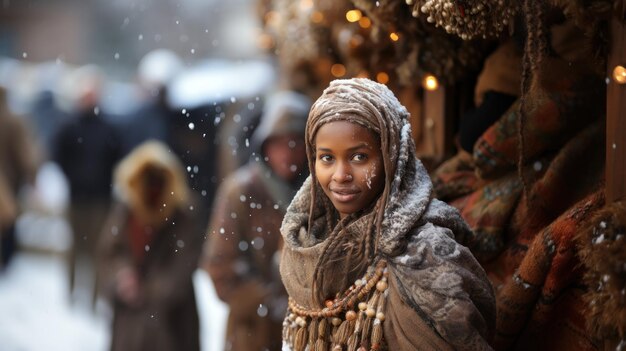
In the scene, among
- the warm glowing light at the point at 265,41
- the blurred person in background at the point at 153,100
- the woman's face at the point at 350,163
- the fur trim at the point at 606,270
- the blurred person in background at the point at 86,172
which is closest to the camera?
the fur trim at the point at 606,270

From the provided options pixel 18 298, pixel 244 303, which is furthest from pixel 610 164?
pixel 18 298

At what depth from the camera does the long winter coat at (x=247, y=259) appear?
335 centimetres

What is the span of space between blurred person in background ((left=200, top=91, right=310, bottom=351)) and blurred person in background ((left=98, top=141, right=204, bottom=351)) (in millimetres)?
375

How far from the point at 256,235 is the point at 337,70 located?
0.93 m

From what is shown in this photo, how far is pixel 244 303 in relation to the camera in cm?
376

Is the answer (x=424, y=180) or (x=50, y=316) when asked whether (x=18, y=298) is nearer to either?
(x=50, y=316)

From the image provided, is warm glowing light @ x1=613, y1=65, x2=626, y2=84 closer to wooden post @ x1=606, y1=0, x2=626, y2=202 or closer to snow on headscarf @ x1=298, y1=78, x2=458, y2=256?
wooden post @ x1=606, y1=0, x2=626, y2=202

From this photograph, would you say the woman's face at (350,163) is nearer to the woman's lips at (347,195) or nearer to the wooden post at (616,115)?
the woman's lips at (347,195)

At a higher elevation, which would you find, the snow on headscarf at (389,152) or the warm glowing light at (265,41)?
the warm glowing light at (265,41)

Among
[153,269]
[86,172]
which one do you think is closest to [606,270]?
[153,269]

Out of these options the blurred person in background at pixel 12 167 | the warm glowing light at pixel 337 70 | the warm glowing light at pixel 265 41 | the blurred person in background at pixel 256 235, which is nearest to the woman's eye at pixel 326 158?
the blurred person in background at pixel 256 235

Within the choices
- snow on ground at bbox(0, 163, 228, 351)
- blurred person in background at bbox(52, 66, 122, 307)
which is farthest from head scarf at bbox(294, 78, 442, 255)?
blurred person in background at bbox(52, 66, 122, 307)

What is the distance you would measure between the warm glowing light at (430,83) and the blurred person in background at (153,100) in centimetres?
219

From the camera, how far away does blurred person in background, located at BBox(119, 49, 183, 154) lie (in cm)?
534
